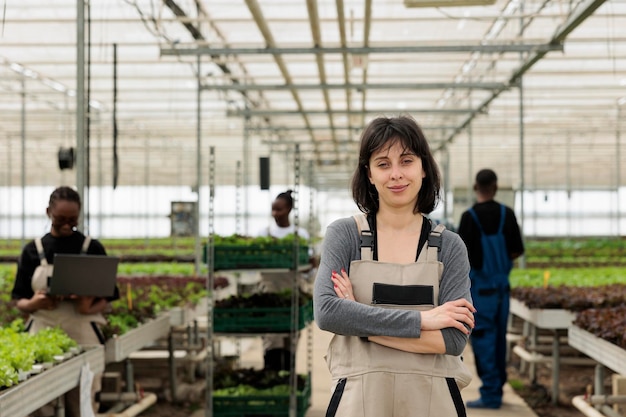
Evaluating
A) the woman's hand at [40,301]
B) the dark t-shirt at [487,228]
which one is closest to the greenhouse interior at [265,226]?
the woman's hand at [40,301]

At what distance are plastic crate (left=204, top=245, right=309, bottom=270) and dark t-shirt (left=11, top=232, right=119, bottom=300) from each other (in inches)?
57.3

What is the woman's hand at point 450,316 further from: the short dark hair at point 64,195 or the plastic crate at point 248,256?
the plastic crate at point 248,256

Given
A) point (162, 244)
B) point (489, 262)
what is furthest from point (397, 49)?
point (162, 244)

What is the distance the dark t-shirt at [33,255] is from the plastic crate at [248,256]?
4.78 ft

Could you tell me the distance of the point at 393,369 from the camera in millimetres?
2139

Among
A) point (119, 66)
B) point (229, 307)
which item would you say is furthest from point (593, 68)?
point (229, 307)

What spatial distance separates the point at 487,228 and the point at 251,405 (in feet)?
6.73

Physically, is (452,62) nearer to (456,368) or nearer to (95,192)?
(456,368)

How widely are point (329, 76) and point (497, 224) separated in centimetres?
802

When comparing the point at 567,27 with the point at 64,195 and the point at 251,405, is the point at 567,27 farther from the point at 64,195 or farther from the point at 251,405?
the point at 64,195

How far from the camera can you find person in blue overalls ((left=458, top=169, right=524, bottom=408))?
254 inches

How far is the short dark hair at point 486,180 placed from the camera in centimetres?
650

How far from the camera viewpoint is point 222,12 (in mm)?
9891

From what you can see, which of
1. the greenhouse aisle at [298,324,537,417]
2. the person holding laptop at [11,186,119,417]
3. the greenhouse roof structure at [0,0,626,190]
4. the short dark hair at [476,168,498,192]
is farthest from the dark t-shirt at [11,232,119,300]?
the short dark hair at [476,168,498,192]
